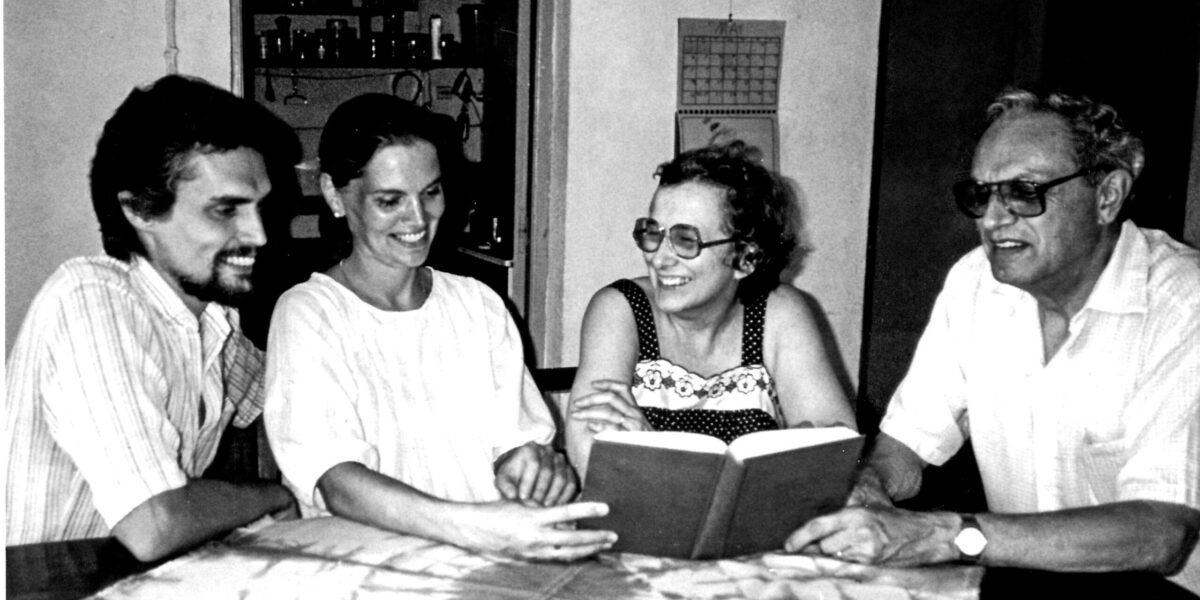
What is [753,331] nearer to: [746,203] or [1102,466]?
[746,203]

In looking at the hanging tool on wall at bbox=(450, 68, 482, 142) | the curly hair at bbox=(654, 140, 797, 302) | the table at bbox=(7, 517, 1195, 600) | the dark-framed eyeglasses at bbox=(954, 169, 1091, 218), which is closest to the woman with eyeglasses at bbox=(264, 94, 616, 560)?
the table at bbox=(7, 517, 1195, 600)

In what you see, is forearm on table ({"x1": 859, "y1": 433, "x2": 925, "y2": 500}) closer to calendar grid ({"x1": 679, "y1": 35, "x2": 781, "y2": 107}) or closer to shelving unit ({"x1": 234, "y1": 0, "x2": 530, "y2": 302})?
calendar grid ({"x1": 679, "y1": 35, "x2": 781, "y2": 107})

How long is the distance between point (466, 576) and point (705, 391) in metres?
0.91

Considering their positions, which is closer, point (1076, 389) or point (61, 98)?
point (1076, 389)

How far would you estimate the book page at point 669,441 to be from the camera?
70.3 inches

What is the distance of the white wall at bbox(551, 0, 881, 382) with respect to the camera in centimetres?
401

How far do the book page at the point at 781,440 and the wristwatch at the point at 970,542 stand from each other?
0.27 m

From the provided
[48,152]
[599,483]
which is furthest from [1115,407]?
[48,152]

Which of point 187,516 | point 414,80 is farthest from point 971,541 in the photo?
point 414,80

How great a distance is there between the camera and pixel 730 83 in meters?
4.15

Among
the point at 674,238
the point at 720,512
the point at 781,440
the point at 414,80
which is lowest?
the point at 720,512

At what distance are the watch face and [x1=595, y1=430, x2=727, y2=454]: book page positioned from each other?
48cm

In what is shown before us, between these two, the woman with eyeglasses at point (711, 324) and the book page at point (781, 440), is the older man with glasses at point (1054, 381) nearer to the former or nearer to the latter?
the book page at point (781, 440)

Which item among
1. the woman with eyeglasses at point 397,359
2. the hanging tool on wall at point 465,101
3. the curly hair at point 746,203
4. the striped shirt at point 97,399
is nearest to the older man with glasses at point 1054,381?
the curly hair at point 746,203
